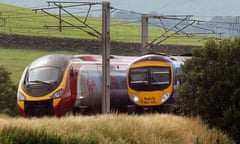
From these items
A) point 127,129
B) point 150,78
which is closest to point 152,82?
point 150,78

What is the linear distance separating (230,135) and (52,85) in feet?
30.7

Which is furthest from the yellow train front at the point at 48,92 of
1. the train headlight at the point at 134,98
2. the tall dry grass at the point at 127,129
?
the tall dry grass at the point at 127,129

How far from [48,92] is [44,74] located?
1172 mm

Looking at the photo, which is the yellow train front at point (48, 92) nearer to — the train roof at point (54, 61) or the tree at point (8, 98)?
the train roof at point (54, 61)

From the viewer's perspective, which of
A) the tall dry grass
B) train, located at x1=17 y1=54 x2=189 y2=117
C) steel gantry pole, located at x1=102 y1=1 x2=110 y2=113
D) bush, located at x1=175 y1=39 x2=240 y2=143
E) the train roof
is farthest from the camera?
the train roof

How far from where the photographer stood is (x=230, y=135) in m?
22.7

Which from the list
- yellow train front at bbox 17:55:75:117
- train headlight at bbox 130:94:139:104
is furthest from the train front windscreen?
yellow train front at bbox 17:55:75:117

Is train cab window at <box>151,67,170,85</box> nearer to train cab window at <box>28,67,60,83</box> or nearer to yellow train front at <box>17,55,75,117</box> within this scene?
yellow train front at <box>17,55,75,117</box>

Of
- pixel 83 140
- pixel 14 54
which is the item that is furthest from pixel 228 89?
pixel 14 54

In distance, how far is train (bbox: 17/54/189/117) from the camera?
2891cm

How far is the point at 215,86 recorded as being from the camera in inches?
931

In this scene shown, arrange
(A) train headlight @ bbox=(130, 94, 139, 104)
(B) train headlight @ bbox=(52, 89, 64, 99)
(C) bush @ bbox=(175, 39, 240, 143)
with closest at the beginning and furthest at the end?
(C) bush @ bbox=(175, 39, 240, 143)
(B) train headlight @ bbox=(52, 89, 64, 99)
(A) train headlight @ bbox=(130, 94, 139, 104)

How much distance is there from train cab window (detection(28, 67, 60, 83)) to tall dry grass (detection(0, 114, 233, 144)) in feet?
28.3

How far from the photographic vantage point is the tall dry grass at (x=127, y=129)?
1733cm
